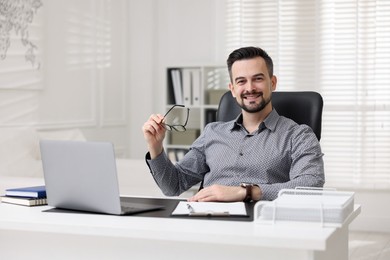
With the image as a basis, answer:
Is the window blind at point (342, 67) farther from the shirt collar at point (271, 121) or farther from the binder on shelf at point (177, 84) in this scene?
the shirt collar at point (271, 121)

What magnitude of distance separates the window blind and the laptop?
343cm

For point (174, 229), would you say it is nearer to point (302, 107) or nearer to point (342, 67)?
point (302, 107)

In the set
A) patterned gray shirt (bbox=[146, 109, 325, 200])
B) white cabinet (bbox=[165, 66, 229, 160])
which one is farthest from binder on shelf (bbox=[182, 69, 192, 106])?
patterned gray shirt (bbox=[146, 109, 325, 200])

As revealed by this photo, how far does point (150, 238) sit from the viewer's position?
1843 millimetres

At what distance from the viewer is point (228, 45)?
5.66 meters

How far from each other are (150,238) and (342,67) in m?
3.82

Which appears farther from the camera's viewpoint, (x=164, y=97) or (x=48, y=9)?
(x=164, y=97)

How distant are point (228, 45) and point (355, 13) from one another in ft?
3.33

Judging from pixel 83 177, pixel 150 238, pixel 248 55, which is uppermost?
pixel 248 55

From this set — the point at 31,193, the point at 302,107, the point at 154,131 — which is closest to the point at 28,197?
the point at 31,193

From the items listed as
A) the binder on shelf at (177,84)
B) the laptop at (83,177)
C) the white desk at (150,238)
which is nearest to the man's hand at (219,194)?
the laptop at (83,177)

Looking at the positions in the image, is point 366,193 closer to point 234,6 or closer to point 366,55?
point 366,55

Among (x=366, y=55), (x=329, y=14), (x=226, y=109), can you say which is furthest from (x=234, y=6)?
(x=226, y=109)

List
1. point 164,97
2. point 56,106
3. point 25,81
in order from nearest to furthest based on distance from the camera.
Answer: point 25,81, point 56,106, point 164,97
